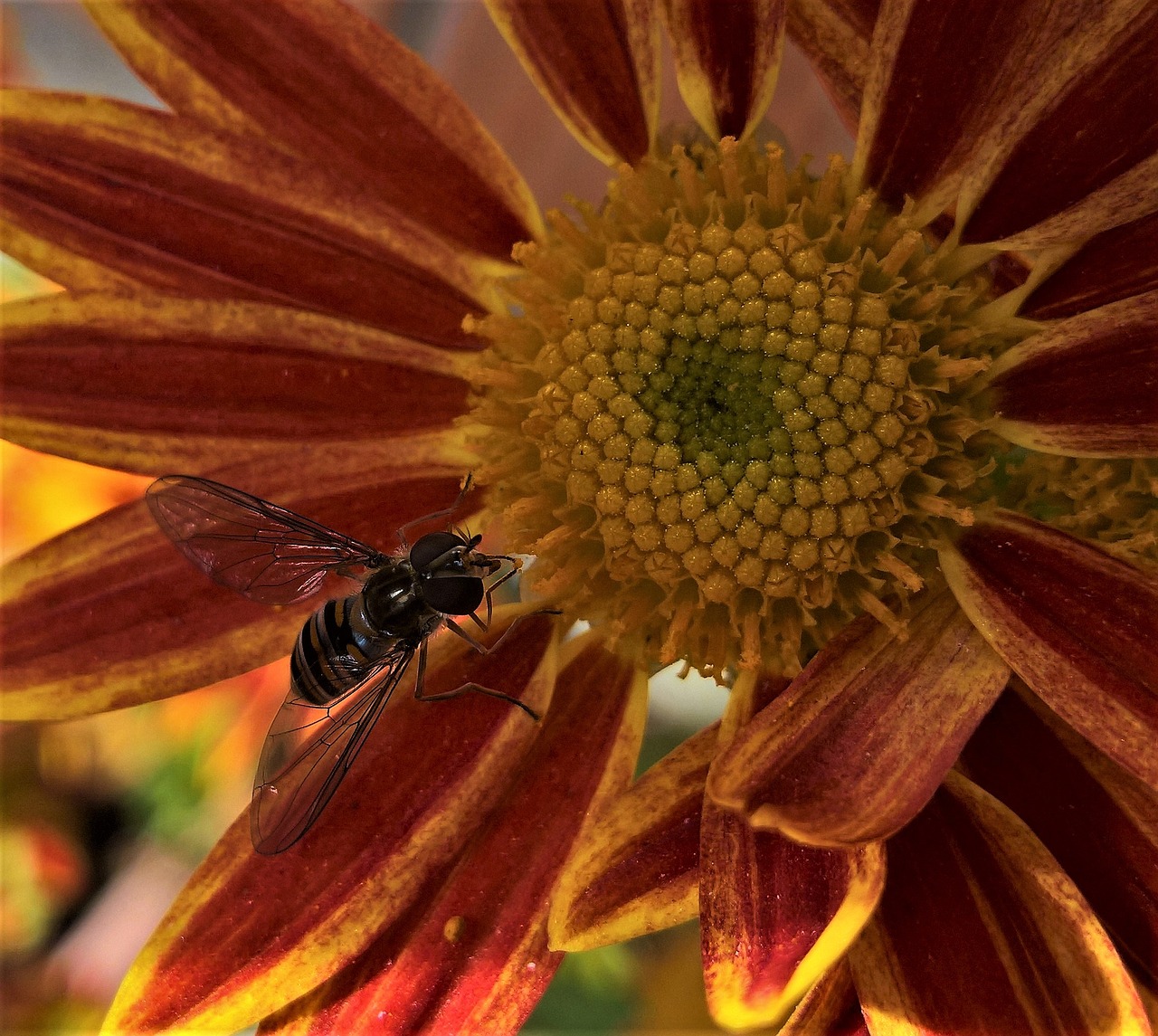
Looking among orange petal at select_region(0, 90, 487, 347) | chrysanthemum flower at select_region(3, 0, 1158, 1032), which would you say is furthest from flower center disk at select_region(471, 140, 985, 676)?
orange petal at select_region(0, 90, 487, 347)

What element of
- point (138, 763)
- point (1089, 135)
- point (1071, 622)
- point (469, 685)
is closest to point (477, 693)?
point (469, 685)

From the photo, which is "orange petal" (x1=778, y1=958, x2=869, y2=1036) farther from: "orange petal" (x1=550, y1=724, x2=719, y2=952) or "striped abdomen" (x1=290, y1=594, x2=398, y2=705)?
"striped abdomen" (x1=290, y1=594, x2=398, y2=705)

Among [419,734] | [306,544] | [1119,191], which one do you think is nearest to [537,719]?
[419,734]

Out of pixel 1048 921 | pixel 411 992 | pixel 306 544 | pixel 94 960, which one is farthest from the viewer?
pixel 94 960

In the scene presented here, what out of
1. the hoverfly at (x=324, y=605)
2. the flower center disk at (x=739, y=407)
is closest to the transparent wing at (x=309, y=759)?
the hoverfly at (x=324, y=605)

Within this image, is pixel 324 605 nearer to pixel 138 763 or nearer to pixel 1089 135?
pixel 1089 135

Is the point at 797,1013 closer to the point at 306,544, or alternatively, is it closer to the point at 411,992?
the point at 411,992
